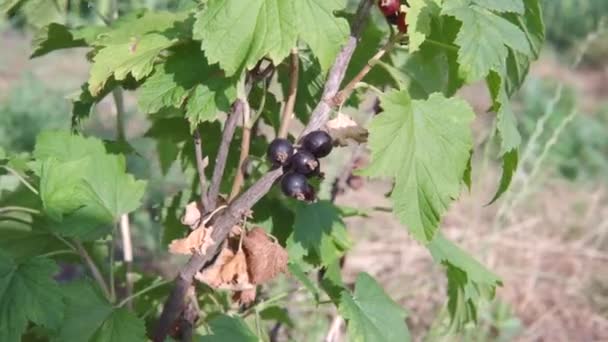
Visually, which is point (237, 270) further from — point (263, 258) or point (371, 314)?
point (371, 314)

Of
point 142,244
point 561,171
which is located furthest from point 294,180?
point 561,171

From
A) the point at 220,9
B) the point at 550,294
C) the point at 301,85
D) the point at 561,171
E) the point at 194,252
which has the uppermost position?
the point at 220,9

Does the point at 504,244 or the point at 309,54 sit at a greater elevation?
the point at 309,54

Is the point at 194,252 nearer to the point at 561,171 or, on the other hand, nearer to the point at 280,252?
the point at 280,252

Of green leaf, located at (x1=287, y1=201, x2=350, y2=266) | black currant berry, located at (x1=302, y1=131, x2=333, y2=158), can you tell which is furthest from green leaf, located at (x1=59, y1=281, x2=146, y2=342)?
black currant berry, located at (x1=302, y1=131, x2=333, y2=158)

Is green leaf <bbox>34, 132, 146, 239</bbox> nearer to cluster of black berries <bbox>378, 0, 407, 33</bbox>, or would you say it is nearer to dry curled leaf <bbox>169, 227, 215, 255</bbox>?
dry curled leaf <bbox>169, 227, 215, 255</bbox>

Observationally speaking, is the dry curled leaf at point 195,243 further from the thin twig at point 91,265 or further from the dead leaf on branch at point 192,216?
the thin twig at point 91,265

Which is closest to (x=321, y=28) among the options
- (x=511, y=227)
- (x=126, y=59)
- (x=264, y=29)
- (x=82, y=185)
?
(x=264, y=29)
